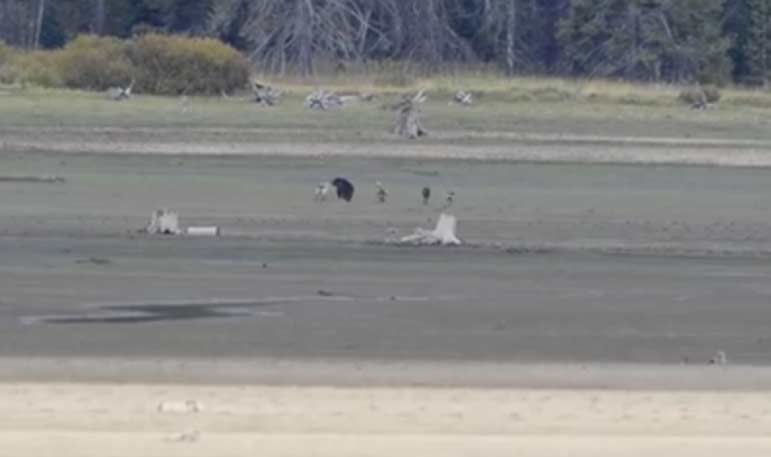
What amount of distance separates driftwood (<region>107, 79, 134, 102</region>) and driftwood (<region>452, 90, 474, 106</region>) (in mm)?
5826

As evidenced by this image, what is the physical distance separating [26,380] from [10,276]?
4379 mm

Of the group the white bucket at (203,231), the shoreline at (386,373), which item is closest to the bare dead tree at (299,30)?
→ the white bucket at (203,231)

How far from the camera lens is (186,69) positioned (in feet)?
131

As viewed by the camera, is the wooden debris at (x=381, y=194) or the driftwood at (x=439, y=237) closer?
the driftwood at (x=439, y=237)

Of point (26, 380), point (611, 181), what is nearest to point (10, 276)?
point (26, 380)

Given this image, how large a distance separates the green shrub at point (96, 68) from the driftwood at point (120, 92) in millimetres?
443

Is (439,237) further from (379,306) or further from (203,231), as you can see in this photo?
(379,306)

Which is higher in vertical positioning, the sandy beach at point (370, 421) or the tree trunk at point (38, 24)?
the sandy beach at point (370, 421)

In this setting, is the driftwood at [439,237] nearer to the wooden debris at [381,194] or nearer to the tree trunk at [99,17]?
the wooden debris at [381,194]

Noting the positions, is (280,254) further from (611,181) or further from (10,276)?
(611,181)

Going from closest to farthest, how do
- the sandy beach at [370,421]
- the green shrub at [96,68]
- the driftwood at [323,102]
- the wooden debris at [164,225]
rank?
1. the sandy beach at [370,421]
2. the wooden debris at [164,225]
3. the driftwood at [323,102]
4. the green shrub at [96,68]

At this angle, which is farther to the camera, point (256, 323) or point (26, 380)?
point (256, 323)

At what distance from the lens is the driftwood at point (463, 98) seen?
37.5 metres

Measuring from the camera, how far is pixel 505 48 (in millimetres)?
51125
